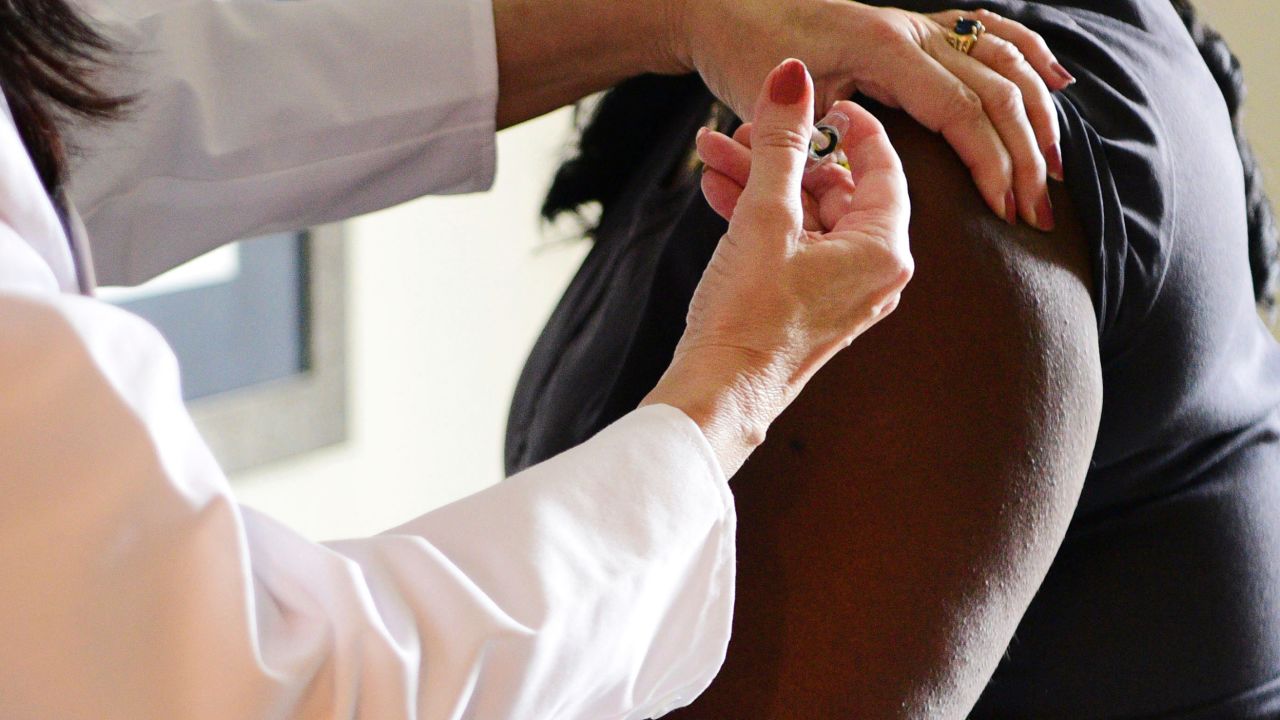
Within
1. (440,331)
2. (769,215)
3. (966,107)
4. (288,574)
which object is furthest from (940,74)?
(440,331)

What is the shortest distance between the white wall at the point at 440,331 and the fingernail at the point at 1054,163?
1114mm

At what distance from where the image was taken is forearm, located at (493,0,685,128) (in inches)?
32.9

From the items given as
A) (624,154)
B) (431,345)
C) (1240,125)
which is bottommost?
(431,345)

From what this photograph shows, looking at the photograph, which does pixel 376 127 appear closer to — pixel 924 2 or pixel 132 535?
pixel 924 2

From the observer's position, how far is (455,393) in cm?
193

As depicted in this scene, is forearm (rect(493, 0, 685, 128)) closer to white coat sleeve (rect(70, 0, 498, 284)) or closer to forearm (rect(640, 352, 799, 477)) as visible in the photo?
white coat sleeve (rect(70, 0, 498, 284))

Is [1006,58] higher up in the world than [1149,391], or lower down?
higher up

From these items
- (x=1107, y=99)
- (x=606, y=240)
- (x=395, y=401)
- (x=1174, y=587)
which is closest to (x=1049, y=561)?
(x=1174, y=587)

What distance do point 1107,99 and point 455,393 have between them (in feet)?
4.67

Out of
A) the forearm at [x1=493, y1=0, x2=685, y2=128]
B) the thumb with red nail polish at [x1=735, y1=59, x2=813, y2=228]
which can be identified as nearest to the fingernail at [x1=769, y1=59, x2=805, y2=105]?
the thumb with red nail polish at [x1=735, y1=59, x2=813, y2=228]

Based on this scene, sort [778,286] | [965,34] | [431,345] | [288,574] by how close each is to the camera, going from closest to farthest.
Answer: [288,574]
[778,286]
[965,34]
[431,345]

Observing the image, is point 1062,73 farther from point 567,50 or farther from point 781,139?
point 567,50

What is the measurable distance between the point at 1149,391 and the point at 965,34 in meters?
0.22

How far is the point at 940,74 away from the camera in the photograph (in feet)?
2.04
